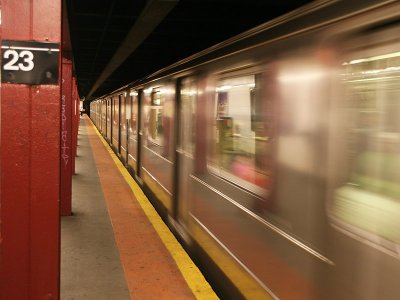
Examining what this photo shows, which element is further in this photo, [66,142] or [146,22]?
[146,22]

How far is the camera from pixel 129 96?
10.9 meters

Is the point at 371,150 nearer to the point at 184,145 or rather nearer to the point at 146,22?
the point at 184,145

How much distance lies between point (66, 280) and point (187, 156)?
183cm

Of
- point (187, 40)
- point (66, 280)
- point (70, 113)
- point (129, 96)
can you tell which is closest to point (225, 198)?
point (66, 280)

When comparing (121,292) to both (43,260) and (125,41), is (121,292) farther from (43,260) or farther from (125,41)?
(125,41)

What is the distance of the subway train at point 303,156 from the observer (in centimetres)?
198

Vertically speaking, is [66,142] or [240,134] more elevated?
[240,134]

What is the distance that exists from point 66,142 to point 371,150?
18.7 feet

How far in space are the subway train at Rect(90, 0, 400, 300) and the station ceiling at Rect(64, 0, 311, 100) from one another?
193 cm

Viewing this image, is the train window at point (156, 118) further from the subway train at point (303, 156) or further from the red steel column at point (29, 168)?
the red steel column at point (29, 168)

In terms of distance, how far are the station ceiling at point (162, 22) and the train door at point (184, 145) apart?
1175mm

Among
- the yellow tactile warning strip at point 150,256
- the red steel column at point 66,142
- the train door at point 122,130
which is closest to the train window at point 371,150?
the yellow tactile warning strip at point 150,256

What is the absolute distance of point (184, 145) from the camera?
538 centimetres

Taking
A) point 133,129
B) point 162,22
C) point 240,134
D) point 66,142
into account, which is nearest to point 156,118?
point 66,142
